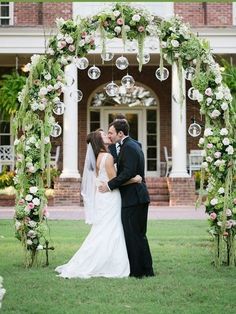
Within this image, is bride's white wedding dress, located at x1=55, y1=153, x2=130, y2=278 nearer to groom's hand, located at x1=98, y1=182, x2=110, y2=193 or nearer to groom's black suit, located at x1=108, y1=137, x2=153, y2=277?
groom's black suit, located at x1=108, y1=137, x2=153, y2=277

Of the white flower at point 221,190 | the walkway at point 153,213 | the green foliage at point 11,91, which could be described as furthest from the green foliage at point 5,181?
the white flower at point 221,190

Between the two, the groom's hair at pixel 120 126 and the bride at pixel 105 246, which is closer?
the bride at pixel 105 246

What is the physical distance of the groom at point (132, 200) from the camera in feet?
26.0

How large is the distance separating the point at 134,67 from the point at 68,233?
1137cm

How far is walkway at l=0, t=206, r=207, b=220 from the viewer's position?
631 inches

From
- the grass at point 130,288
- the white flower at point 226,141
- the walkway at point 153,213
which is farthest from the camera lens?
the walkway at point 153,213

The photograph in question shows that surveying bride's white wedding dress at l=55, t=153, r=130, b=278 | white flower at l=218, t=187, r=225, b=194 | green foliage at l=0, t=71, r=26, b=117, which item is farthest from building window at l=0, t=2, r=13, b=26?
bride's white wedding dress at l=55, t=153, r=130, b=278

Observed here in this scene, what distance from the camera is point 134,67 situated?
2283 centimetres

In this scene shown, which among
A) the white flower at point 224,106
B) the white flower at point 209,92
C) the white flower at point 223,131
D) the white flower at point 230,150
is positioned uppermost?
the white flower at point 209,92

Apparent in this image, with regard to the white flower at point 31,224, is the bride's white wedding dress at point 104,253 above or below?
below

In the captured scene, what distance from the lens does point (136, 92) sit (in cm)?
2338

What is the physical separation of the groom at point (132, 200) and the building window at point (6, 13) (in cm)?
1455

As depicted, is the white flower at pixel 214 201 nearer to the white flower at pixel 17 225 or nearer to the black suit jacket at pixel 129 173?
the black suit jacket at pixel 129 173

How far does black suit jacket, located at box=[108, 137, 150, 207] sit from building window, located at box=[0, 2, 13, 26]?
1464 centimetres
